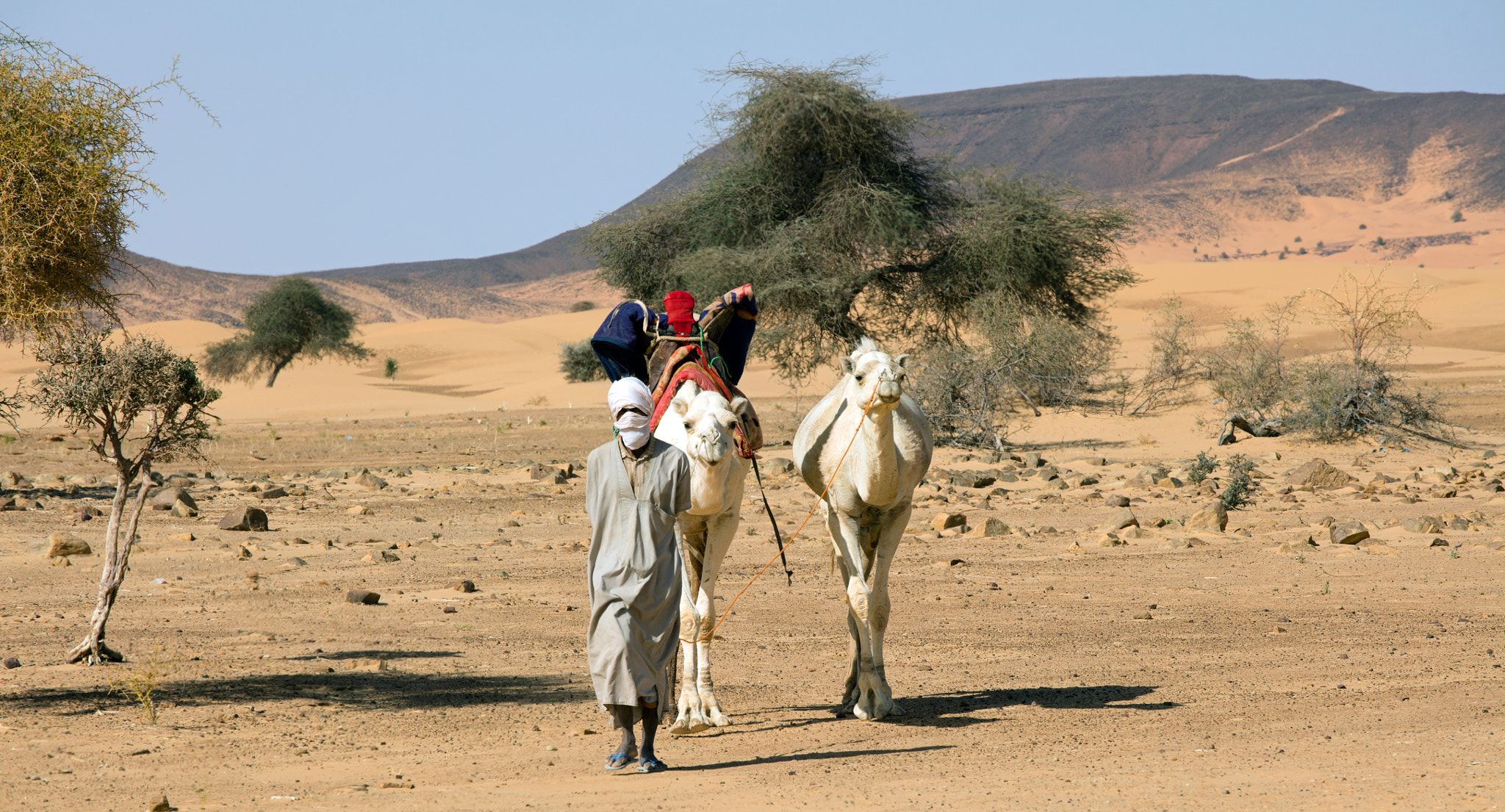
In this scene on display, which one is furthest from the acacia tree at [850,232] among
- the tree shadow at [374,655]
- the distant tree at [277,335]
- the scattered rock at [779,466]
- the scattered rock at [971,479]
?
the distant tree at [277,335]

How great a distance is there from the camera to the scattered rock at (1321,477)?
57.6 ft

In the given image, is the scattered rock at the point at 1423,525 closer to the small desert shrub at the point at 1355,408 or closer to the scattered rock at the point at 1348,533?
the scattered rock at the point at 1348,533

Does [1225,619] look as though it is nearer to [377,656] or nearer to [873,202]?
[377,656]

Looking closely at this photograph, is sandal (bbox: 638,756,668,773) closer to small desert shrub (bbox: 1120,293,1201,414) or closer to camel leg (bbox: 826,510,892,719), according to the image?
camel leg (bbox: 826,510,892,719)

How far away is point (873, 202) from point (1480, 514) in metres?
15.2

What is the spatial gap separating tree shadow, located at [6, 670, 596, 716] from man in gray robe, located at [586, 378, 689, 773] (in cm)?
201

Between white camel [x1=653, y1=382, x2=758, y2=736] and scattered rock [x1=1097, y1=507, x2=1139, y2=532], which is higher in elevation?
white camel [x1=653, y1=382, x2=758, y2=736]

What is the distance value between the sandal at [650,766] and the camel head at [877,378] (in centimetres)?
212

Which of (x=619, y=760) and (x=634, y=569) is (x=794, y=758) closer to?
(x=619, y=760)

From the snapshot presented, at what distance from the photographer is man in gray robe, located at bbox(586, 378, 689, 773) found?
6.05 metres

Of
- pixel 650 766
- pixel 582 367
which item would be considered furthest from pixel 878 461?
pixel 582 367

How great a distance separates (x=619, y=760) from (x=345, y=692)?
271 cm

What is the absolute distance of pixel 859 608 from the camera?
23.7 ft

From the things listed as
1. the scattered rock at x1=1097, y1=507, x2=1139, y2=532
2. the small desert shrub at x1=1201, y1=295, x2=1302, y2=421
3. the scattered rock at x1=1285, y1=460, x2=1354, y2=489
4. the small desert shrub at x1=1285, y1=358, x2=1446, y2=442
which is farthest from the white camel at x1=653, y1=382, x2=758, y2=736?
the small desert shrub at x1=1201, y1=295, x2=1302, y2=421
